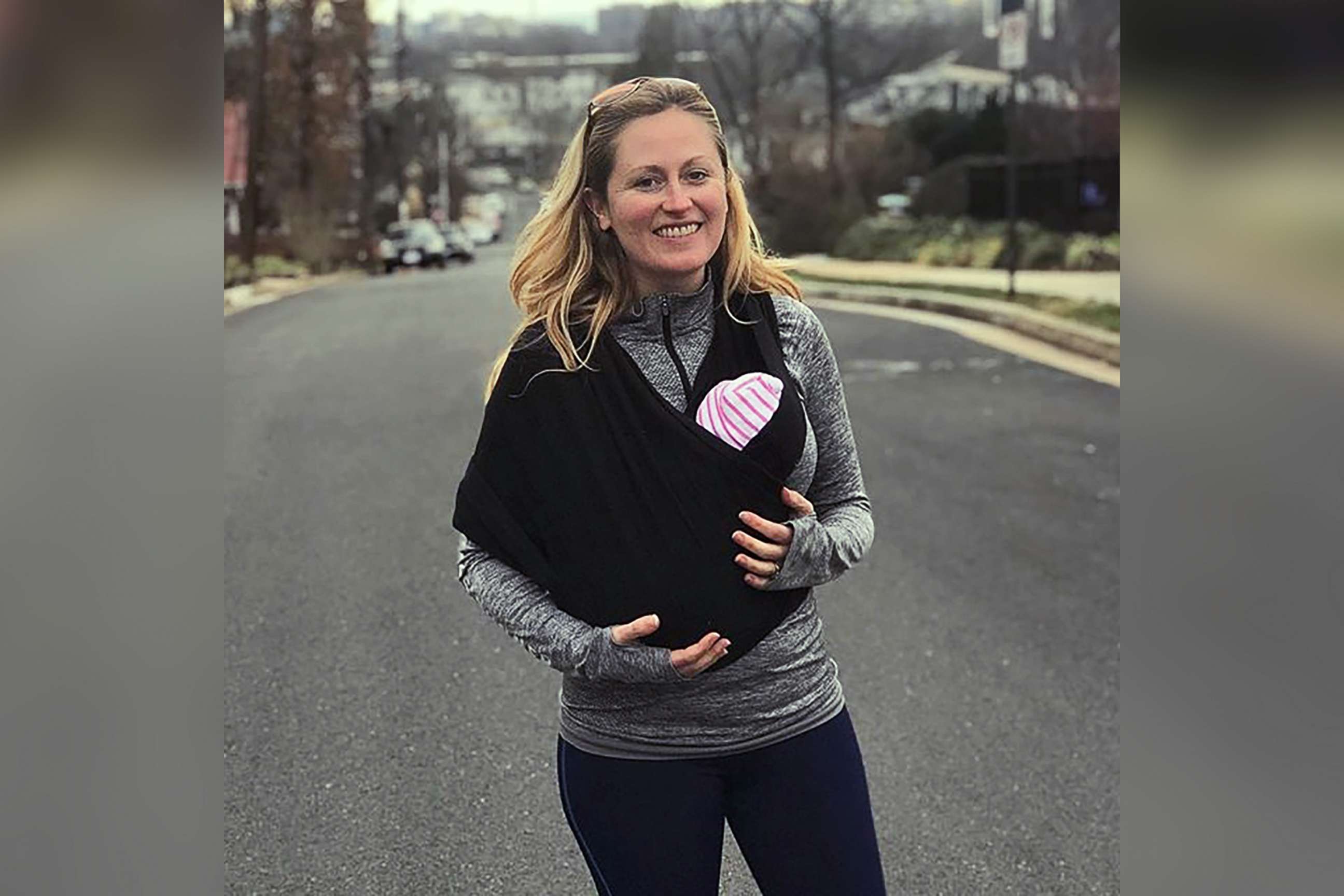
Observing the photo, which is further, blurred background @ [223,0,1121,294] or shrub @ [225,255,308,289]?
shrub @ [225,255,308,289]

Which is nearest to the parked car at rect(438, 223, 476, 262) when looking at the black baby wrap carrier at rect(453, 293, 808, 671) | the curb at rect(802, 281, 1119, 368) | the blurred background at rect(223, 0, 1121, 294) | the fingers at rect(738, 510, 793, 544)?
the blurred background at rect(223, 0, 1121, 294)

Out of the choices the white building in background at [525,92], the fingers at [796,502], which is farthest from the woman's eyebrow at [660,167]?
the white building in background at [525,92]

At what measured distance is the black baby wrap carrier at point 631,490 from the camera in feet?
5.26

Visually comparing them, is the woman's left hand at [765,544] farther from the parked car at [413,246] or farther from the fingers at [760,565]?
the parked car at [413,246]

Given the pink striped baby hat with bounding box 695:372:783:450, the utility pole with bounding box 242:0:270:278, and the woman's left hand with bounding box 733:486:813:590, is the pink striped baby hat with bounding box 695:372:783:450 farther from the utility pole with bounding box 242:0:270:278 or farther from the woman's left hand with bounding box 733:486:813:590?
the utility pole with bounding box 242:0:270:278

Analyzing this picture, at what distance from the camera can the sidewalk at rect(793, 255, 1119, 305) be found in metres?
2.67

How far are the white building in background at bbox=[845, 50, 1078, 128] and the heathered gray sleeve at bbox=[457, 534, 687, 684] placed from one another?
2.09 m

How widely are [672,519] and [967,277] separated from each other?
2476 millimetres

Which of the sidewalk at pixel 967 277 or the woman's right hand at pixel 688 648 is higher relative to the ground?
the sidewalk at pixel 967 277

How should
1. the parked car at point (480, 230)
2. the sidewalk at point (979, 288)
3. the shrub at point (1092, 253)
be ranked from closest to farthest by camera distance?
the parked car at point (480, 230)
the sidewalk at point (979, 288)
the shrub at point (1092, 253)

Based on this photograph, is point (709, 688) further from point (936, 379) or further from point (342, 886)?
point (936, 379)

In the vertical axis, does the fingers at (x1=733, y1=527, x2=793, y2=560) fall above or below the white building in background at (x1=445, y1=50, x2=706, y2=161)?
below
